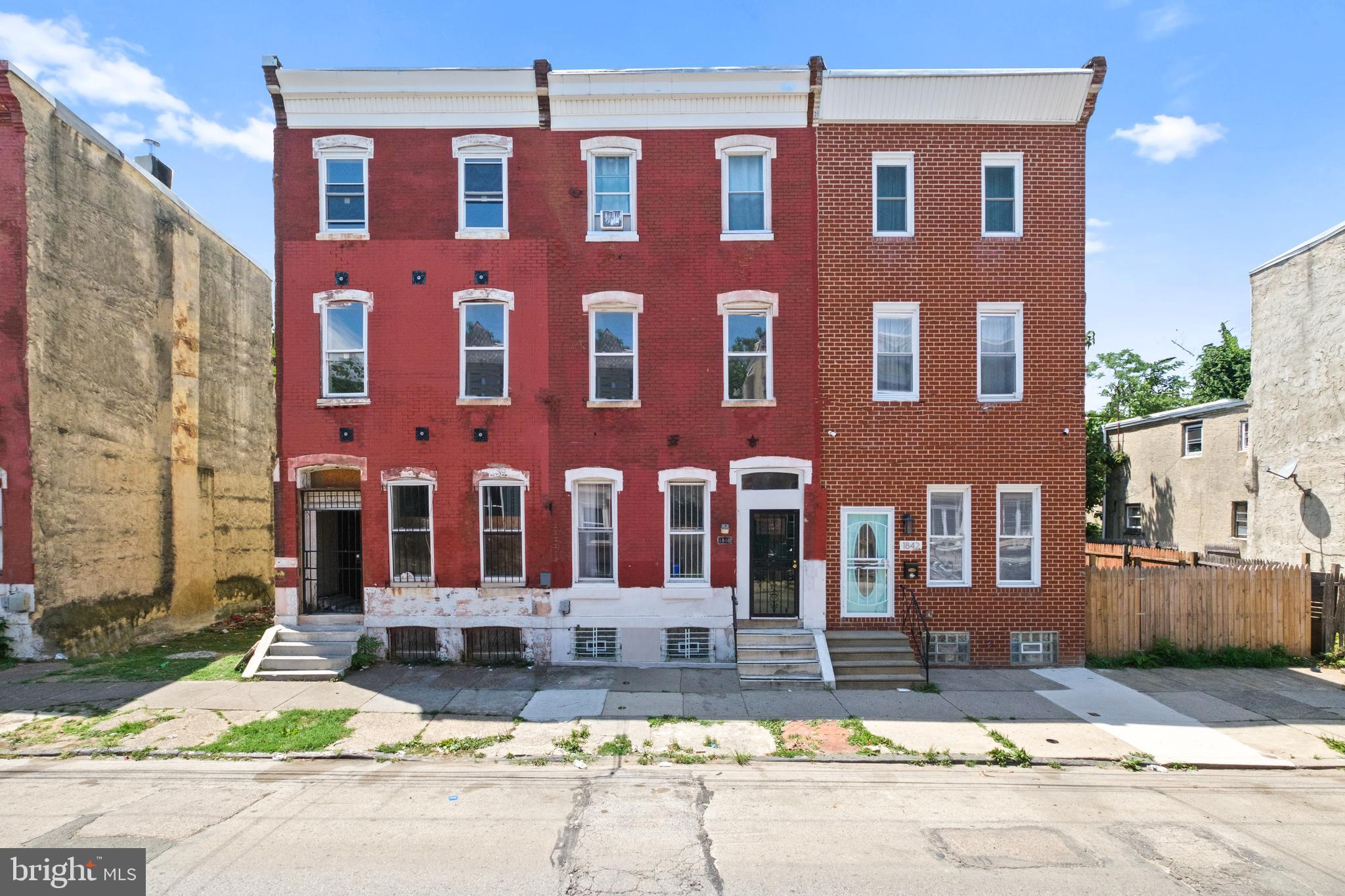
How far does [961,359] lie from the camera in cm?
1248

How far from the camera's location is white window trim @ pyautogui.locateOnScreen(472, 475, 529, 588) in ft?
41.2

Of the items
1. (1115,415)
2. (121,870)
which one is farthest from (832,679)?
(1115,415)

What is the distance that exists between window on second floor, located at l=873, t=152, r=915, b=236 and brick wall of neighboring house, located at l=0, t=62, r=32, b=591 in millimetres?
16199

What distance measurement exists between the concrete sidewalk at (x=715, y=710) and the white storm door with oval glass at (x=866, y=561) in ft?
5.74

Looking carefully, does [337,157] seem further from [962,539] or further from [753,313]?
[962,539]

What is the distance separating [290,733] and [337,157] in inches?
404

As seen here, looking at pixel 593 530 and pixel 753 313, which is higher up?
pixel 753 313

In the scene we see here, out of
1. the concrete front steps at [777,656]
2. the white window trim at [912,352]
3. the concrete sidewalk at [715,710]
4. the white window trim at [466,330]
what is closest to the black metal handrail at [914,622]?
the concrete sidewalk at [715,710]

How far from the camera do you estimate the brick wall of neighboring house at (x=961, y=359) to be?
1240cm

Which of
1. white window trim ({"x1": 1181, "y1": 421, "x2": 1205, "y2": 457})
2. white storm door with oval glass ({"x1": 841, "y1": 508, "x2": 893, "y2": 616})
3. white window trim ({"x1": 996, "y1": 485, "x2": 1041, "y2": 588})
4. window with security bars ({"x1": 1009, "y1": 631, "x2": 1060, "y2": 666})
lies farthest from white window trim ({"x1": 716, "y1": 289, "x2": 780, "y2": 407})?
white window trim ({"x1": 1181, "y1": 421, "x2": 1205, "y2": 457})

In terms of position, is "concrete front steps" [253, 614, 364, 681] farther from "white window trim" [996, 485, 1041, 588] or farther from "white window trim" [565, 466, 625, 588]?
"white window trim" [996, 485, 1041, 588]

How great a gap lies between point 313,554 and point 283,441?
2.31m

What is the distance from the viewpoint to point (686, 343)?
41.4 ft

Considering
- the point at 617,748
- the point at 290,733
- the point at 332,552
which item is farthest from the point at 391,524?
the point at 617,748
